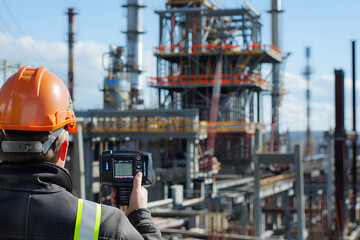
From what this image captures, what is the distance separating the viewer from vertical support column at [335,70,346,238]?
30.7 meters

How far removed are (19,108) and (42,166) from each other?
33 centimetres

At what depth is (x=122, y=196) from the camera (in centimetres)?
280

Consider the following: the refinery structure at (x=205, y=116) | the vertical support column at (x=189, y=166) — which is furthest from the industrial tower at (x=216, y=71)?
the vertical support column at (x=189, y=166)

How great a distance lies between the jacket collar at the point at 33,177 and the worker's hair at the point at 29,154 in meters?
0.03

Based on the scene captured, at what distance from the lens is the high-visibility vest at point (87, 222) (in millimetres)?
2285

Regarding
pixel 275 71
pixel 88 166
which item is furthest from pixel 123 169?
pixel 275 71

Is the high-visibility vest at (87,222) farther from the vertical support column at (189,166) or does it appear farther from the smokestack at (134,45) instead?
the smokestack at (134,45)

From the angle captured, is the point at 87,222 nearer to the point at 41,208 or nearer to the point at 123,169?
the point at 41,208

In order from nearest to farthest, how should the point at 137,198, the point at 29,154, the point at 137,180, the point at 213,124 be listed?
1. the point at 29,154
2. the point at 137,198
3. the point at 137,180
4. the point at 213,124

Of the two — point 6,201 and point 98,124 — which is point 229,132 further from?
point 6,201

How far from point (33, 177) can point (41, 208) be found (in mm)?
148

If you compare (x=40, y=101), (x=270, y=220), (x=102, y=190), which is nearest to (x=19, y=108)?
(x=40, y=101)

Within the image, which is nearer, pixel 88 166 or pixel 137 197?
pixel 137 197

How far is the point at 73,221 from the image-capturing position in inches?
90.7
